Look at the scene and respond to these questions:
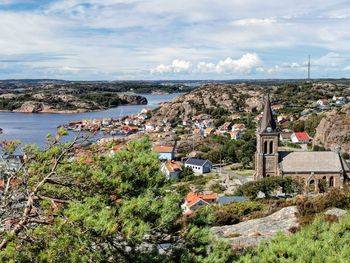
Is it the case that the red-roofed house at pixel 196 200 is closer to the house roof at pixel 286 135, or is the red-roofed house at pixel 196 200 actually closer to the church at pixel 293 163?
the church at pixel 293 163

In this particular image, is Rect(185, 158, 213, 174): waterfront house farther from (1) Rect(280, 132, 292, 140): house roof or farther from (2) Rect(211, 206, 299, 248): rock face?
(2) Rect(211, 206, 299, 248): rock face

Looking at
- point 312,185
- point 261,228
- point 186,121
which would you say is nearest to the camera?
point 261,228

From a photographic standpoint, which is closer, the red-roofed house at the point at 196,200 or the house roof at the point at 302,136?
the red-roofed house at the point at 196,200

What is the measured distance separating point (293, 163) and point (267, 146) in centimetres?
237

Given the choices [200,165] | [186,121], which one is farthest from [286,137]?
[186,121]

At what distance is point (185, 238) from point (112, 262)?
1.33 m

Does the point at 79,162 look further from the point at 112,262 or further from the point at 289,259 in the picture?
the point at 289,259

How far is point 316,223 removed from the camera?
28.6 feet

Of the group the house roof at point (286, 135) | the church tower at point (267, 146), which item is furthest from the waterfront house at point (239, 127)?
the church tower at point (267, 146)

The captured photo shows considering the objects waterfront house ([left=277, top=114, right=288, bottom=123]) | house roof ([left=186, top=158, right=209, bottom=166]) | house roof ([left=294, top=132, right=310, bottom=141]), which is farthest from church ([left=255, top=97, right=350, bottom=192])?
waterfront house ([left=277, top=114, right=288, bottom=123])

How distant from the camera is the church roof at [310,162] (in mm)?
33781

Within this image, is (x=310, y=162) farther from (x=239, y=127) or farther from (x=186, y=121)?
(x=186, y=121)

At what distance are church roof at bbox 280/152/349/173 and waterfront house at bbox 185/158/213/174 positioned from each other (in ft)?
39.6

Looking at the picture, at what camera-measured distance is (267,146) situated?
34156 mm
